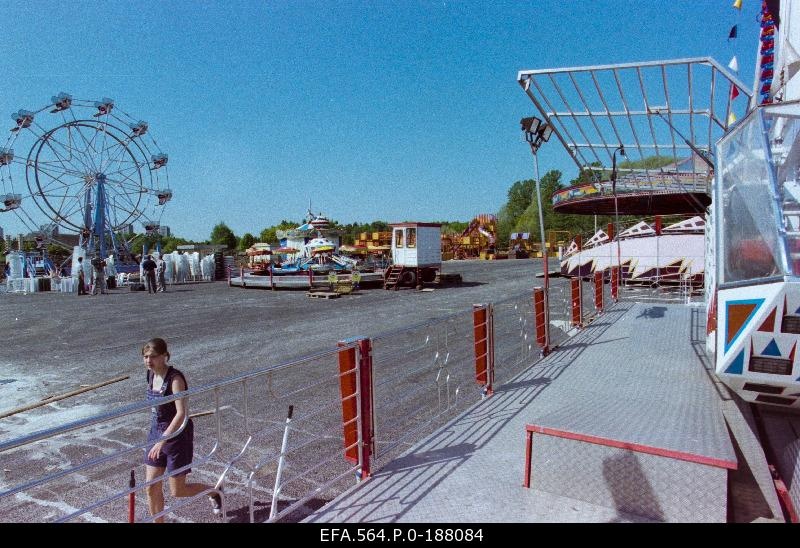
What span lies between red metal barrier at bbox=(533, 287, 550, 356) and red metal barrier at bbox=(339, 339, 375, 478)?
14.9 feet

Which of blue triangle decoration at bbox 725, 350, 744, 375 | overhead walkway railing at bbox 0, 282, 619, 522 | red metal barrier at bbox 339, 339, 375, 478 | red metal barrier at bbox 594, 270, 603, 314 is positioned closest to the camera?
overhead walkway railing at bbox 0, 282, 619, 522

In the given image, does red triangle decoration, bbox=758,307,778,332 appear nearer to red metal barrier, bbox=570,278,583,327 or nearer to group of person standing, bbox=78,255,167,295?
red metal barrier, bbox=570,278,583,327

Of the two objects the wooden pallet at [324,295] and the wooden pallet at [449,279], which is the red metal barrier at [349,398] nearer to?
the wooden pallet at [324,295]

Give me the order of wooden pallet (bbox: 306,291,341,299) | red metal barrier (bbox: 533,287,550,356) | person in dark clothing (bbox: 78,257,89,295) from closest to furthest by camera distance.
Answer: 1. red metal barrier (bbox: 533,287,550,356)
2. wooden pallet (bbox: 306,291,341,299)
3. person in dark clothing (bbox: 78,257,89,295)

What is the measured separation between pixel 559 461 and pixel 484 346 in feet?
9.22

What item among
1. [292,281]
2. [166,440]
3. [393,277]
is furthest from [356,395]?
[292,281]

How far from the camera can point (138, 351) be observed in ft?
35.1

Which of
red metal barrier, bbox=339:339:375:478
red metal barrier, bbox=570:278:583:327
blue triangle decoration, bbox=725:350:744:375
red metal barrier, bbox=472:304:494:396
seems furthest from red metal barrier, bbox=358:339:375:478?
red metal barrier, bbox=570:278:583:327

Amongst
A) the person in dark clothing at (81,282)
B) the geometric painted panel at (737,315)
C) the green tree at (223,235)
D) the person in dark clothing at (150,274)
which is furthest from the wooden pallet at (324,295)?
the green tree at (223,235)

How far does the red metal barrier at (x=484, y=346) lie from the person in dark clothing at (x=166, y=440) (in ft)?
11.0

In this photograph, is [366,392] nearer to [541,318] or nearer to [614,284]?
[541,318]

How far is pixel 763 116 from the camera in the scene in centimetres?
394

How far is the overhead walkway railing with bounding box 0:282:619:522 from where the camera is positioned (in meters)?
3.38
